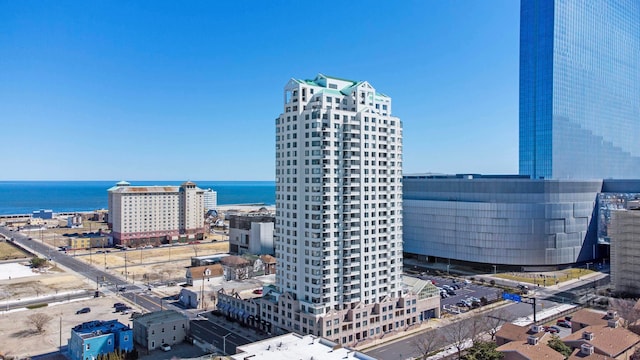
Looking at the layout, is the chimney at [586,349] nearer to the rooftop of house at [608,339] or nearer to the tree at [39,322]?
the rooftop of house at [608,339]

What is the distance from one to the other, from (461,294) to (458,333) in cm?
3405

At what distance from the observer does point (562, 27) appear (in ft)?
557

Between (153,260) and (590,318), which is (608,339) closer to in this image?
(590,318)

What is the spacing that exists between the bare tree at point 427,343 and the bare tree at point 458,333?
1.34 m

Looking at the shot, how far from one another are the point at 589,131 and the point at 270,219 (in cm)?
13467

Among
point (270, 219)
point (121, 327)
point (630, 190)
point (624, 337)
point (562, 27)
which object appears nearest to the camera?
point (624, 337)

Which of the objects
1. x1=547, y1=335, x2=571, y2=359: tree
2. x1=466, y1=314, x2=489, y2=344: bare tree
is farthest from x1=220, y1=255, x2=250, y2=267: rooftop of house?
x1=547, y1=335, x2=571, y2=359: tree

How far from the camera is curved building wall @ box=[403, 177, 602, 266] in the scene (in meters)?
120

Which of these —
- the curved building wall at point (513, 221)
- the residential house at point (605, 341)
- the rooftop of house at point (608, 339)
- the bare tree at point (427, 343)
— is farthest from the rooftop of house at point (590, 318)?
the curved building wall at point (513, 221)

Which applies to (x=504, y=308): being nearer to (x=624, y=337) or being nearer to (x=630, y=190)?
(x=624, y=337)

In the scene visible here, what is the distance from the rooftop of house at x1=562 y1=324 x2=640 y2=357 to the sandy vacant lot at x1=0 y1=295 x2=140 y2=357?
68479mm

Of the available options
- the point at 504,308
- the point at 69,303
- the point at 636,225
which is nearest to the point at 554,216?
the point at 636,225

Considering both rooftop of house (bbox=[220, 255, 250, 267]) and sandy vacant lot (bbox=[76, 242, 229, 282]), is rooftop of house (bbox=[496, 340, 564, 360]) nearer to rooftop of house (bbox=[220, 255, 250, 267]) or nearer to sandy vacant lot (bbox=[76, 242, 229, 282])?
rooftop of house (bbox=[220, 255, 250, 267])

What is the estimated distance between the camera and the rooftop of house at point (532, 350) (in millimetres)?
51375
